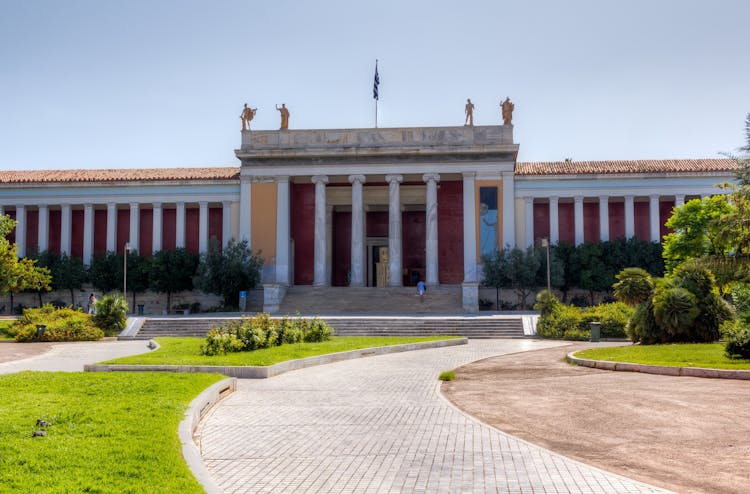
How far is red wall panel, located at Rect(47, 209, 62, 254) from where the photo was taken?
47.9m

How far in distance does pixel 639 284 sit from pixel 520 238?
22.4 metres

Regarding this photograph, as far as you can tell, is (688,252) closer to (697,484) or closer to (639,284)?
(639,284)

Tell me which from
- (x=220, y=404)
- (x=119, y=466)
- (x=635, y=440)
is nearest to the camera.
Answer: (x=119, y=466)

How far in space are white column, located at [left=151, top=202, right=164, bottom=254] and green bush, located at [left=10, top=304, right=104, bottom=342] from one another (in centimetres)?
1628

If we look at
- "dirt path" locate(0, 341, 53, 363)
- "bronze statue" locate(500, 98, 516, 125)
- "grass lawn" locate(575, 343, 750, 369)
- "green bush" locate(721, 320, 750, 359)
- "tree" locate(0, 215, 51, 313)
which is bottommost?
"dirt path" locate(0, 341, 53, 363)

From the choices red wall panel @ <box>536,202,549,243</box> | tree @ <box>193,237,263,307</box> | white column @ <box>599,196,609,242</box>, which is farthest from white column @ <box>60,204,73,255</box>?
white column @ <box>599,196,609,242</box>

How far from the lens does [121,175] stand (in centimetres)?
4778

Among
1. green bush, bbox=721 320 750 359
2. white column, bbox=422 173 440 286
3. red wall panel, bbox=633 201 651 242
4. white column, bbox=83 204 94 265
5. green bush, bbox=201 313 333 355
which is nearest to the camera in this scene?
green bush, bbox=721 320 750 359

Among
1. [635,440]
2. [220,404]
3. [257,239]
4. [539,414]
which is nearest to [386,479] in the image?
[635,440]

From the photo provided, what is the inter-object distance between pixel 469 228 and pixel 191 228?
722 inches

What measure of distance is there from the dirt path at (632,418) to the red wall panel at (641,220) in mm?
32563

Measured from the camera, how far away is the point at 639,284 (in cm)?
2228

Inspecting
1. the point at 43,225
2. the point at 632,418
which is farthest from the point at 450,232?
the point at 632,418

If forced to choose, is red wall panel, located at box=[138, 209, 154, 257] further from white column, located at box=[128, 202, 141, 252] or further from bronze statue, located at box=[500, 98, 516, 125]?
bronze statue, located at box=[500, 98, 516, 125]
